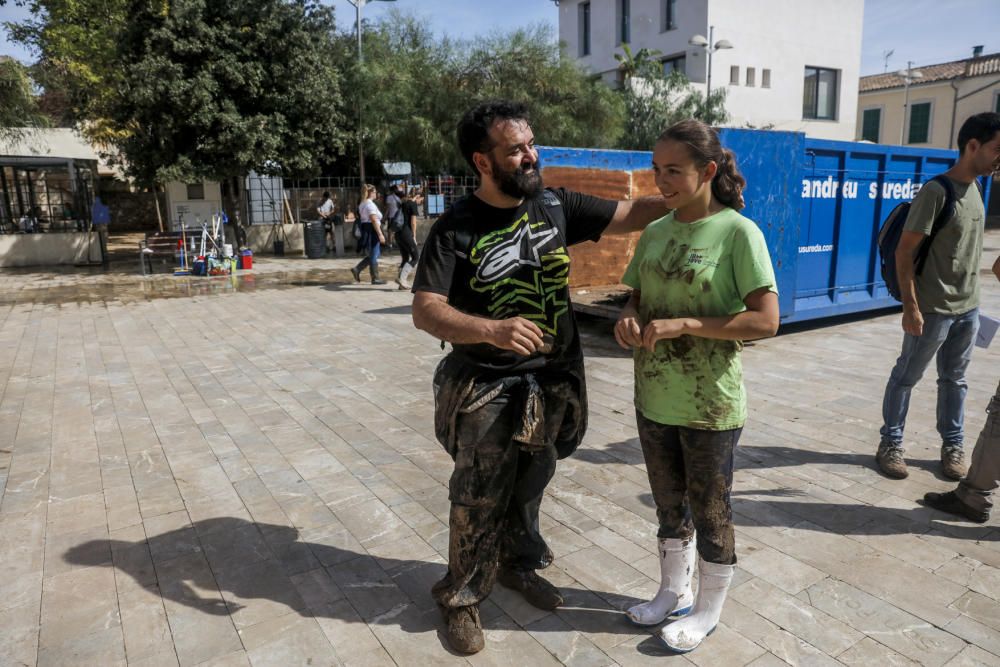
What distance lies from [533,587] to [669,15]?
113 feet

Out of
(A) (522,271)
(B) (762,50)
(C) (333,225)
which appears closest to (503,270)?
(A) (522,271)

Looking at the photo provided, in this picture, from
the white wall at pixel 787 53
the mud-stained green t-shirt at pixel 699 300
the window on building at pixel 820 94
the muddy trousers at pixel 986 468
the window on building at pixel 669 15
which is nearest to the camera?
the mud-stained green t-shirt at pixel 699 300

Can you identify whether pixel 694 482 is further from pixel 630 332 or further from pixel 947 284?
pixel 947 284

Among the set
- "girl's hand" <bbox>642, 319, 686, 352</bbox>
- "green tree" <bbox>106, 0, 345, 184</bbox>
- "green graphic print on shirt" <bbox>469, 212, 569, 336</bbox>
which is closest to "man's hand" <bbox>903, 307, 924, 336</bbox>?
"girl's hand" <bbox>642, 319, 686, 352</bbox>

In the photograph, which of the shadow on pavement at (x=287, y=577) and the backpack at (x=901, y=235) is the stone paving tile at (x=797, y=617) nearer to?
the shadow on pavement at (x=287, y=577)

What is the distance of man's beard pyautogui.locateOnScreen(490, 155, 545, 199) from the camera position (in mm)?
2418

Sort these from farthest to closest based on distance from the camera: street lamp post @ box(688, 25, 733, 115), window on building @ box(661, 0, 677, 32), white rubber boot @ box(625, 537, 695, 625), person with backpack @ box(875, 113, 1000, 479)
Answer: window on building @ box(661, 0, 677, 32) < street lamp post @ box(688, 25, 733, 115) < person with backpack @ box(875, 113, 1000, 479) < white rubber boot @ box(625, 537, 695, 625)

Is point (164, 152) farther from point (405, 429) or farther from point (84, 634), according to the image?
point (84, 634)

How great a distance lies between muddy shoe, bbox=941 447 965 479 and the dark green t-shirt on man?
32.6 inches

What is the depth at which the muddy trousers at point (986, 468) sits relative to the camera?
3.36m

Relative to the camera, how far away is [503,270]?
246cm

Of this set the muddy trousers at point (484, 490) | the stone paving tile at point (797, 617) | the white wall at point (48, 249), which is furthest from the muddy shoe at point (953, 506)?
the white wall at point (48, 249)

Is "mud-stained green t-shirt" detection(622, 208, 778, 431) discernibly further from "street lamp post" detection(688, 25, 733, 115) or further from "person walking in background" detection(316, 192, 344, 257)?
"street lamp post" detection(688, 25, 733, 115)

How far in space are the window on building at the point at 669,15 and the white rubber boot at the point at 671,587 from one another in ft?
111
